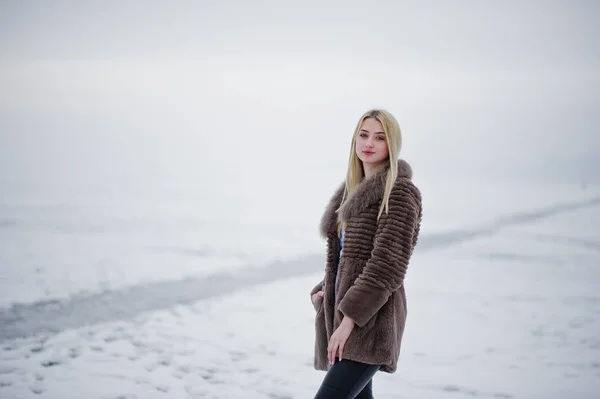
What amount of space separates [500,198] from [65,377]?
19.3m

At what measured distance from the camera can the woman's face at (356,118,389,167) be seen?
185 cm

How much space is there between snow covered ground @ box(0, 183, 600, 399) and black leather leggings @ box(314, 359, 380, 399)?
1.82m

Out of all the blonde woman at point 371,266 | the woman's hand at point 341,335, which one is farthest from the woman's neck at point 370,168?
the woman's hand at point 341,335

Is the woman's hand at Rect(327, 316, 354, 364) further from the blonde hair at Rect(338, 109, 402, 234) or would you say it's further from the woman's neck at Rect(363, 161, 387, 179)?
the woman's neck at Rect(363, 161, 387, 179)

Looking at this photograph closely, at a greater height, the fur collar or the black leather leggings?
the fur collar

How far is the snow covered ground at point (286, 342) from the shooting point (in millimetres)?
3529

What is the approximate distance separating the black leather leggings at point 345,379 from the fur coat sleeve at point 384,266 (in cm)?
17

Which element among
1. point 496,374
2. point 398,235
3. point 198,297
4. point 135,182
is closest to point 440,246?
point 198,297

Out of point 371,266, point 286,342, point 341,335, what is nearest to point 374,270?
point 371,266

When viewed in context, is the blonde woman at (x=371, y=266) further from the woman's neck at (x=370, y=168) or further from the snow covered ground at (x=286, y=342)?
the snow covered ground at (x=286, y=342)

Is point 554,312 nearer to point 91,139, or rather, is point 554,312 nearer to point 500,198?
point 500,198

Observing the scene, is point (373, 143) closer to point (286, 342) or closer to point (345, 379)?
point (345, 379)

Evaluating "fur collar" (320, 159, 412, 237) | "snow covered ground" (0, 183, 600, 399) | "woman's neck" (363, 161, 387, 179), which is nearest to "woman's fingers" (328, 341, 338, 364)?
"fur collar" (320, 159, 412, 237)

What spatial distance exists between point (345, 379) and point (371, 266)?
0.40 meters
